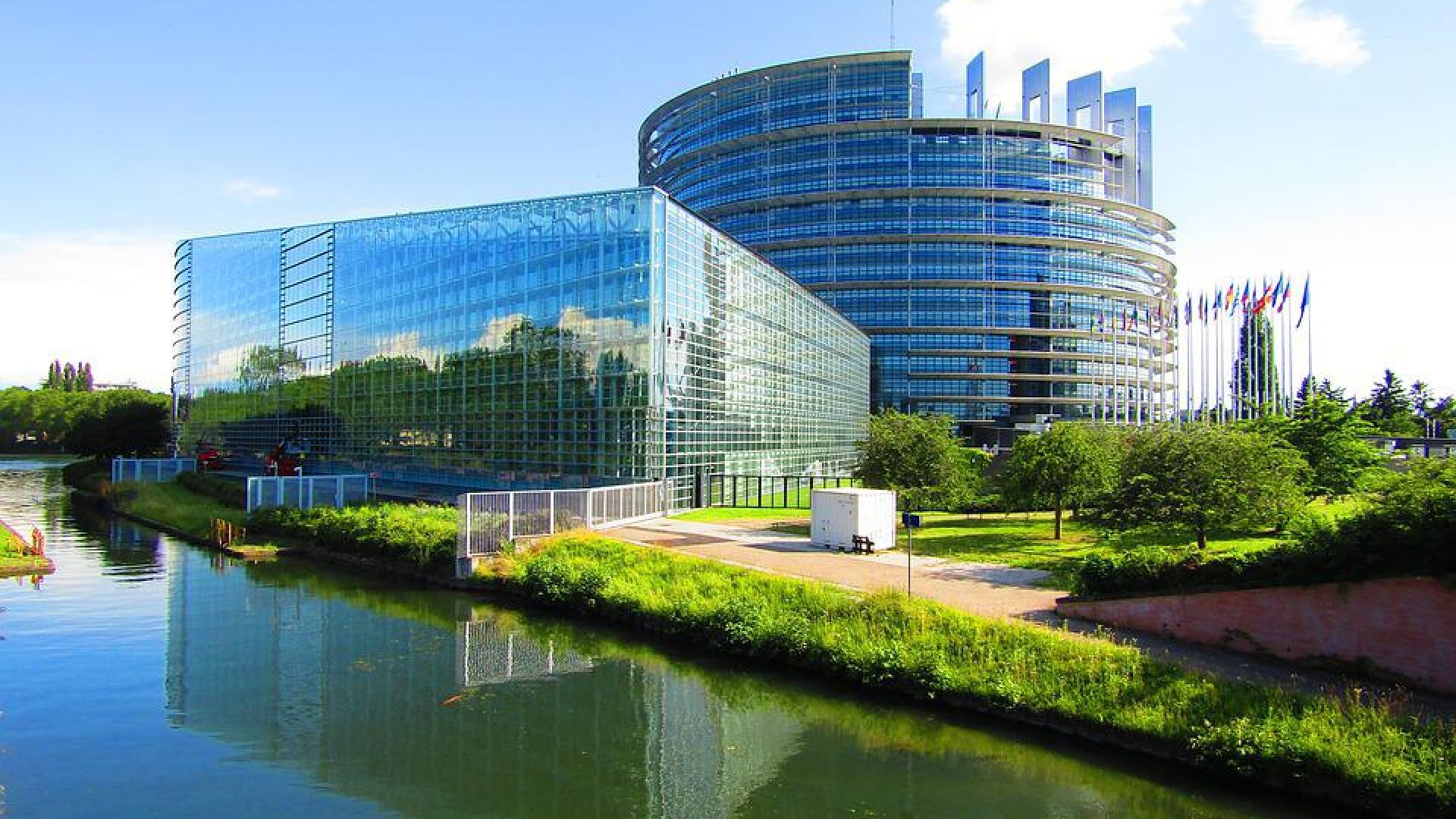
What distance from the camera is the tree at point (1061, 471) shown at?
106ft

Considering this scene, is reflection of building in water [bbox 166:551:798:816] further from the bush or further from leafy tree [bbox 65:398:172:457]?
leafy tree [bbox 65:398:172:457]

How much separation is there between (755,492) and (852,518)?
1961 cm

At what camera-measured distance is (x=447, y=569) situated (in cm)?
3008

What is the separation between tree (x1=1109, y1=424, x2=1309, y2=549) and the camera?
2509 centimetres

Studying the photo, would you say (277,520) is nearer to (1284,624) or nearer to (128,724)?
(128,724)

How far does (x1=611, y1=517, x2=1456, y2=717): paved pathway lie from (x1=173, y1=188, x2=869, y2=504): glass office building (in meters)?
6.93

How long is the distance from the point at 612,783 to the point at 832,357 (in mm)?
58075

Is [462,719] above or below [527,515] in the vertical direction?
below

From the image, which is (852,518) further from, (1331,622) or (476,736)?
(476,736)

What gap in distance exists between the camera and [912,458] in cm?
3622

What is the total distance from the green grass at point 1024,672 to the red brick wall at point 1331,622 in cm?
166

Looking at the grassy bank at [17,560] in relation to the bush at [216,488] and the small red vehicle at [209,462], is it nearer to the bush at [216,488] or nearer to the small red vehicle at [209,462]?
the bush at [216,488]

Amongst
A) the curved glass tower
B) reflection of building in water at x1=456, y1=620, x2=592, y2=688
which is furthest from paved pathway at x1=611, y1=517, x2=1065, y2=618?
the curved glass tower

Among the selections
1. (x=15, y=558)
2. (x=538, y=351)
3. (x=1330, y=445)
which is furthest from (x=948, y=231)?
(x=15, y=558)
